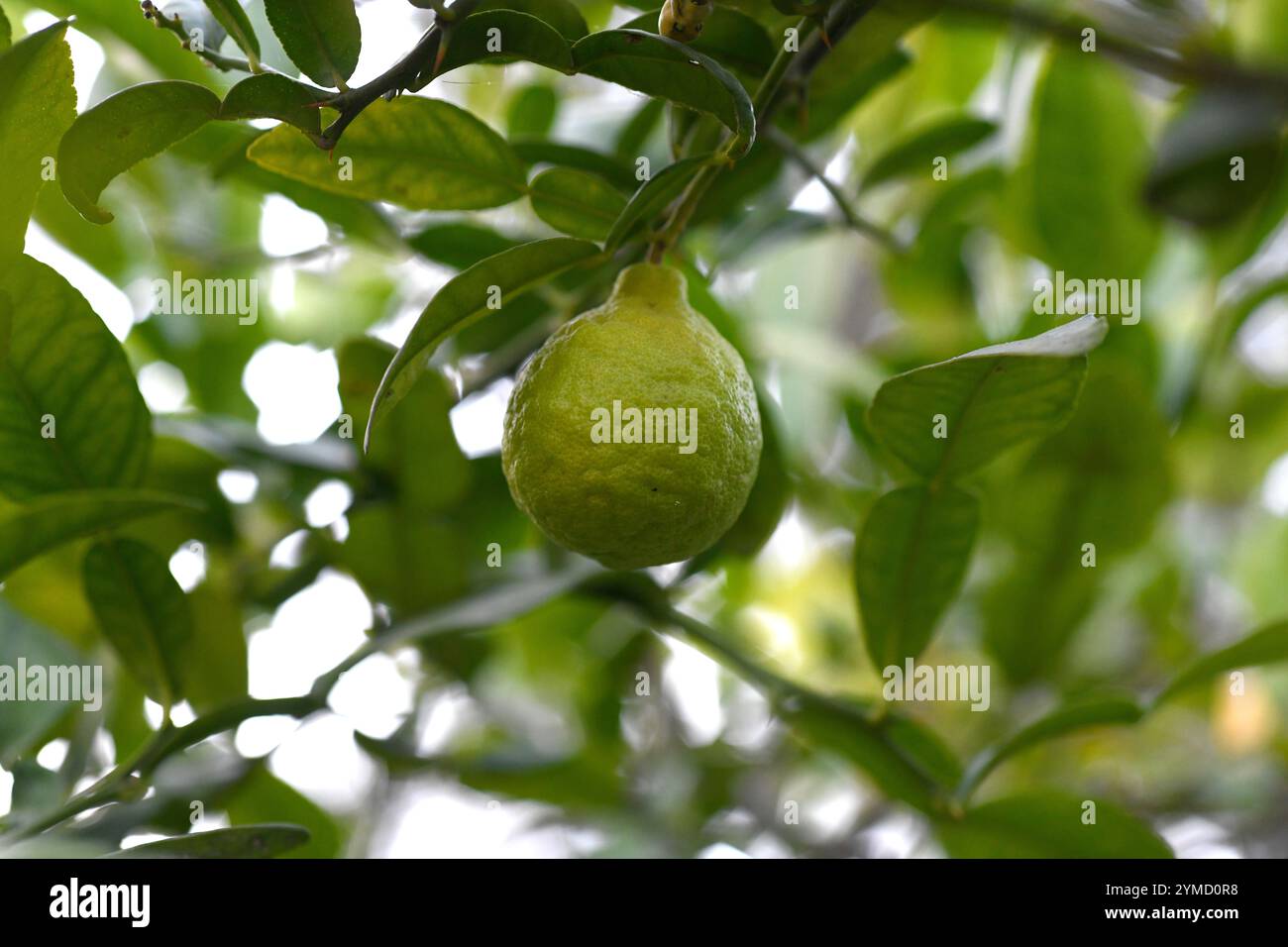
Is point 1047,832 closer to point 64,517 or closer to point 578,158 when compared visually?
point 578,158

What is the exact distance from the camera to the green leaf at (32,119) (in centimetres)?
61

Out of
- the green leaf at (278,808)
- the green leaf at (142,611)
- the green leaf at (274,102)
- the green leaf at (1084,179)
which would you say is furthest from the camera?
the green leaf at (1084,179)

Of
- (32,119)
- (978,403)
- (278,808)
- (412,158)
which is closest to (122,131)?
(32,119)

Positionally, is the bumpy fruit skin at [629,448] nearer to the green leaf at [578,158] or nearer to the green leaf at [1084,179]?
the green leaf at [578,158]

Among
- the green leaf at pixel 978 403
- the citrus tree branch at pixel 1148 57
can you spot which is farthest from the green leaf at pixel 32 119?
the citrus tree branch at pixel 1148 57

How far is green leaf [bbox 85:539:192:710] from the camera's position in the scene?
85cm

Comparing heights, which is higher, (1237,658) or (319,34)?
(319,34)

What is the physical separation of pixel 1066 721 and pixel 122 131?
77 centimetres

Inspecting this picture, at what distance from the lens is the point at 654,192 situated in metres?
0.64

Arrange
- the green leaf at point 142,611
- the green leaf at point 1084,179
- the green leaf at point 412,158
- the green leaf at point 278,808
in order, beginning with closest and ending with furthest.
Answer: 1. the green leaf at point 412,158
2. the green leaf at point 142,611
3. the green leaf at point 278,808
4. the green leaf at point 1084,179

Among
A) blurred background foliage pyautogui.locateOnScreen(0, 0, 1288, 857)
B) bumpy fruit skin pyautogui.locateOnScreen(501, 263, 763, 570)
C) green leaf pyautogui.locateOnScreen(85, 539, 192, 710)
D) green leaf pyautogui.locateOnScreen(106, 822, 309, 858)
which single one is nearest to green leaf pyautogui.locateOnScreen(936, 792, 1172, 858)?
blurred background foliage pyautogui.locateOnScreen(0, 0, 1288, 857)

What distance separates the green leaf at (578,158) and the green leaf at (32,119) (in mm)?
332
